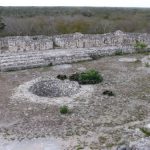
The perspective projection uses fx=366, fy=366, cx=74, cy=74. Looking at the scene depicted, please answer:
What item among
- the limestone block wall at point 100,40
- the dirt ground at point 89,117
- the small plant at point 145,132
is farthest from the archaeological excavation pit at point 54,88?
the limestone block wall at point 100,40

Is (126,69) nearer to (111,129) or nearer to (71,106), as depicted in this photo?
(71,106)

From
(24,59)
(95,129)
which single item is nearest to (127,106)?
(95,129)

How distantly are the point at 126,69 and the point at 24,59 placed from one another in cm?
878

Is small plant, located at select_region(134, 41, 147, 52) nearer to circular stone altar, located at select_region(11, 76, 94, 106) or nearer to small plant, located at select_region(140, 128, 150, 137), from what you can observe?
circular stone altar, located at select_region(11, 76, 94, 106)

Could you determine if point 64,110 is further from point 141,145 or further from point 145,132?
point 141,145

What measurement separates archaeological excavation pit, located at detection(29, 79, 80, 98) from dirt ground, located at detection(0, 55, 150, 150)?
4.26 feet

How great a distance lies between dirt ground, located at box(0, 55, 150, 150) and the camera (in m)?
16.8

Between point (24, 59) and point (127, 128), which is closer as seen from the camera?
point (127, 128)

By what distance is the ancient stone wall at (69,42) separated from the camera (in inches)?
1405

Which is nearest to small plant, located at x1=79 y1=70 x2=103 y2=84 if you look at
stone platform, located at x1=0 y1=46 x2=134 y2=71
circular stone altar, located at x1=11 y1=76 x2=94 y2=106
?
circular stone altar, located at x1=11 y1=76 x2=94 y2=106

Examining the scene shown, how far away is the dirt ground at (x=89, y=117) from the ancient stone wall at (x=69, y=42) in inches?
378

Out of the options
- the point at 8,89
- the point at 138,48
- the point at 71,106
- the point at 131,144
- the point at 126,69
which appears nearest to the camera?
the point at 131,144

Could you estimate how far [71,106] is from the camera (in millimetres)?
20641

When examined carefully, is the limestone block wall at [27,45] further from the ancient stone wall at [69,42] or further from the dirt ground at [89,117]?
the dirt ground at [89,117]
